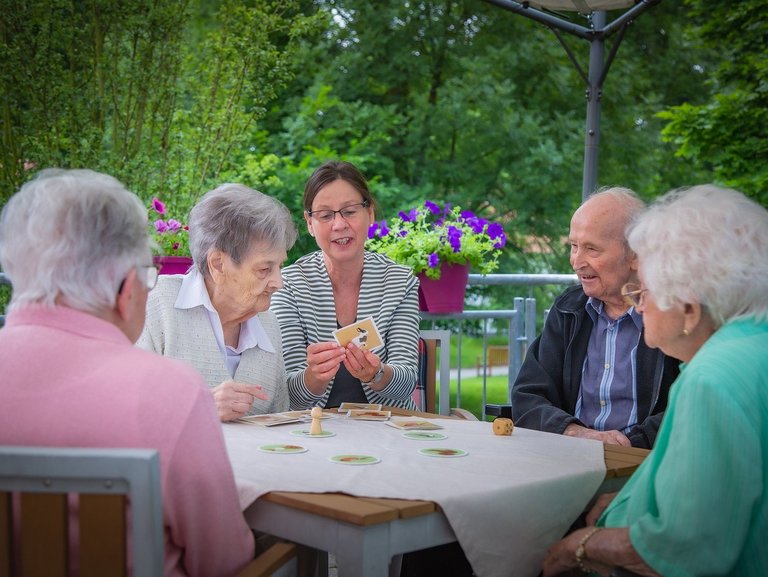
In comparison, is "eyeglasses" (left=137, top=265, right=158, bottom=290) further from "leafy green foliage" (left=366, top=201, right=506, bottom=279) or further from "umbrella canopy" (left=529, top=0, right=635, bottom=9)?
"umbrella canopy" (left=529, top=0, right=635, bottom=9)

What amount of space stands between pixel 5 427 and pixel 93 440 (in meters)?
0.15

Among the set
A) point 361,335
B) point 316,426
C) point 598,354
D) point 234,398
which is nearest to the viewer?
point 316,426

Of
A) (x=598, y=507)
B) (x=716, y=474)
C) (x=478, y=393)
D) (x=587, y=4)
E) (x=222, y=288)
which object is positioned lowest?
(x=478, y=393)

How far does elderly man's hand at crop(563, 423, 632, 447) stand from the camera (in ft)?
8.82

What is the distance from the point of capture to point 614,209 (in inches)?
120

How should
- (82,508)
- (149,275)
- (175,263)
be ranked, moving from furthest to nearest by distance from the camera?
(175,263)
(149,275)
(82,508)

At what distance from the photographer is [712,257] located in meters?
1.72

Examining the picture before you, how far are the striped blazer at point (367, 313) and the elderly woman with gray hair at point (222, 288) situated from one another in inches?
17.0

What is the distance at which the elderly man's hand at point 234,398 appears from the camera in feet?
8.24

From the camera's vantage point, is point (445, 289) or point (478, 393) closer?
point (445, 289)

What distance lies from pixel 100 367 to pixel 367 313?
2041 mm

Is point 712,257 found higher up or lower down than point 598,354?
higher up

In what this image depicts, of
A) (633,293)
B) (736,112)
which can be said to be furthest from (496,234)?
(736,112)

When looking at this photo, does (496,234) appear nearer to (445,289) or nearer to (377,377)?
(445,289)
